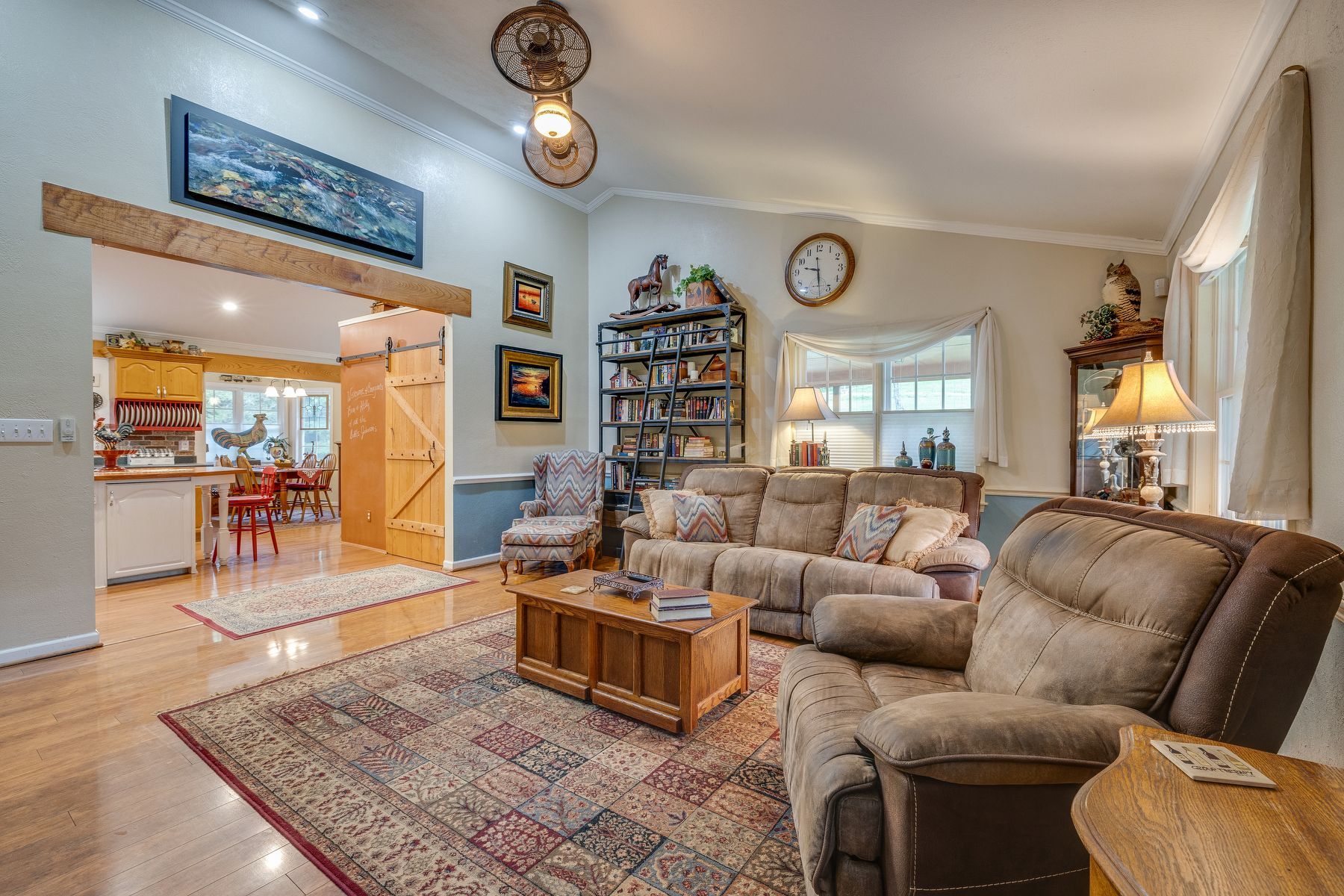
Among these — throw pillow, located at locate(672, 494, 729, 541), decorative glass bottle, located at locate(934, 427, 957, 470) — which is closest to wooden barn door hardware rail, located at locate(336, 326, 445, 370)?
throw pillow, located at locate(672, 494, 729, 541)

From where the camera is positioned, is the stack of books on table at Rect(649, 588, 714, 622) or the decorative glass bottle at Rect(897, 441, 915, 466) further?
the decorative glass bottle at Rect(897, 441, 915, 466)

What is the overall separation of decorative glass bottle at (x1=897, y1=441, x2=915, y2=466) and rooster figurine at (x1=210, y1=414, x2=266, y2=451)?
9033mm

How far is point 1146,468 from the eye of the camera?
2.32m

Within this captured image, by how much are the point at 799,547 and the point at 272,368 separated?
841 centimetres

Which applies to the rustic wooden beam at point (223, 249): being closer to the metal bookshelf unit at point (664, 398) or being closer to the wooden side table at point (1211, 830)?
the metal bookshelf unit at point (664, 398)

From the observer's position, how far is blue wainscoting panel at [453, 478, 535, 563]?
16.1ft

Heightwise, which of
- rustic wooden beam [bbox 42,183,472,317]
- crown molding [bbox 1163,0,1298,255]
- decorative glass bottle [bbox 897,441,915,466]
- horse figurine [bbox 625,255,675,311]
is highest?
horse figurine [bbox 625,255,675,311]

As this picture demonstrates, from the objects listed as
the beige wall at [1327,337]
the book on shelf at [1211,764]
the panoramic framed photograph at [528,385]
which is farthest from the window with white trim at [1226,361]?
the panoramic framed photograph at [528,385]

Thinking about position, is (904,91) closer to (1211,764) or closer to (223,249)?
(1211,764)

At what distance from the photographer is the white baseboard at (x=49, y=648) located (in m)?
2.80

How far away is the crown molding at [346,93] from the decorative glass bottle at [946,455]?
4.21 metres

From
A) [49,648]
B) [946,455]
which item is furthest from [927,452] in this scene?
[49,648]

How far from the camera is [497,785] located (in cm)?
186

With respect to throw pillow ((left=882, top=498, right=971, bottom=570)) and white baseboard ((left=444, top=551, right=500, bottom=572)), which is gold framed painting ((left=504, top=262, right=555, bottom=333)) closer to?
white baseboard ((left=444, top=551, right=500, bottom=572))
